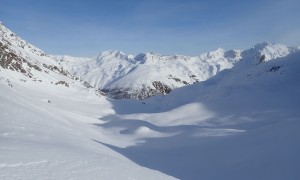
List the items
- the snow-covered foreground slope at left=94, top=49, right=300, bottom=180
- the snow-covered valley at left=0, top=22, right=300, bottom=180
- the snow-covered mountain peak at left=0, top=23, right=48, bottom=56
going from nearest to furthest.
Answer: the snow-covered valley at left=0, top=22, right=300, bottom=180, the snow-covered foreground slope at left=94, top=49, right=300, bottom=180, the snow-covered mountain peak at left=0, top=23, right=48, bottom=56

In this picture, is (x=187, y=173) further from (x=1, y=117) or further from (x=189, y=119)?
(x=189, y=119)

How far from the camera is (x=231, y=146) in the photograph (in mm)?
24578

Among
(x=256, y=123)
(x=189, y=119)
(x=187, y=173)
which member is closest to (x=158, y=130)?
(x=189, y=119)

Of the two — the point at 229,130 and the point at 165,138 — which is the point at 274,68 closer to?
the point at 229,130

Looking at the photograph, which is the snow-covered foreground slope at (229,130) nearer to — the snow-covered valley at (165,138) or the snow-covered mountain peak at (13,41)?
the snow-covered valley at (165,138)

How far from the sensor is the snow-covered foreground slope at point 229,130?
66.0 feet

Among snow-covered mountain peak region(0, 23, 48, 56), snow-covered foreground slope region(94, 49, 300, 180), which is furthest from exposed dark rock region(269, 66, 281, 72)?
snow-covered mountain peak region(0, 23, 48, 56)

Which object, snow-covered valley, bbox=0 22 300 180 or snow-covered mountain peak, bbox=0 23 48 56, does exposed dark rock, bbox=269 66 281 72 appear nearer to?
snow-covered valley, bbox=0 22 300 180

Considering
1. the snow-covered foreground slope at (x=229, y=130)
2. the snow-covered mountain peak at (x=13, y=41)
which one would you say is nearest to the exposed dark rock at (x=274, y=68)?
the snow-covered foreground slope at (x=229, y=130)

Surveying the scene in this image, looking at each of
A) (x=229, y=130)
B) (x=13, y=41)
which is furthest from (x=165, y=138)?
(x=13, y=41)

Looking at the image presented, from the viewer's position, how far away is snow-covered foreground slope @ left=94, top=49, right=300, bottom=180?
20.1 metres

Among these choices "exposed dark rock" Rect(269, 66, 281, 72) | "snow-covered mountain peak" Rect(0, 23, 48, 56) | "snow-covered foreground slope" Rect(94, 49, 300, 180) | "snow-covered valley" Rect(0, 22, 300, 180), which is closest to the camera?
"snow-covered valley" Rect(0, 22, 300, 180)

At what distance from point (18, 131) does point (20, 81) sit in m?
43.1

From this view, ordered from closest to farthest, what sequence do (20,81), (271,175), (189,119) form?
1. (271,175)
2. (189,119)
3. (20,81)
